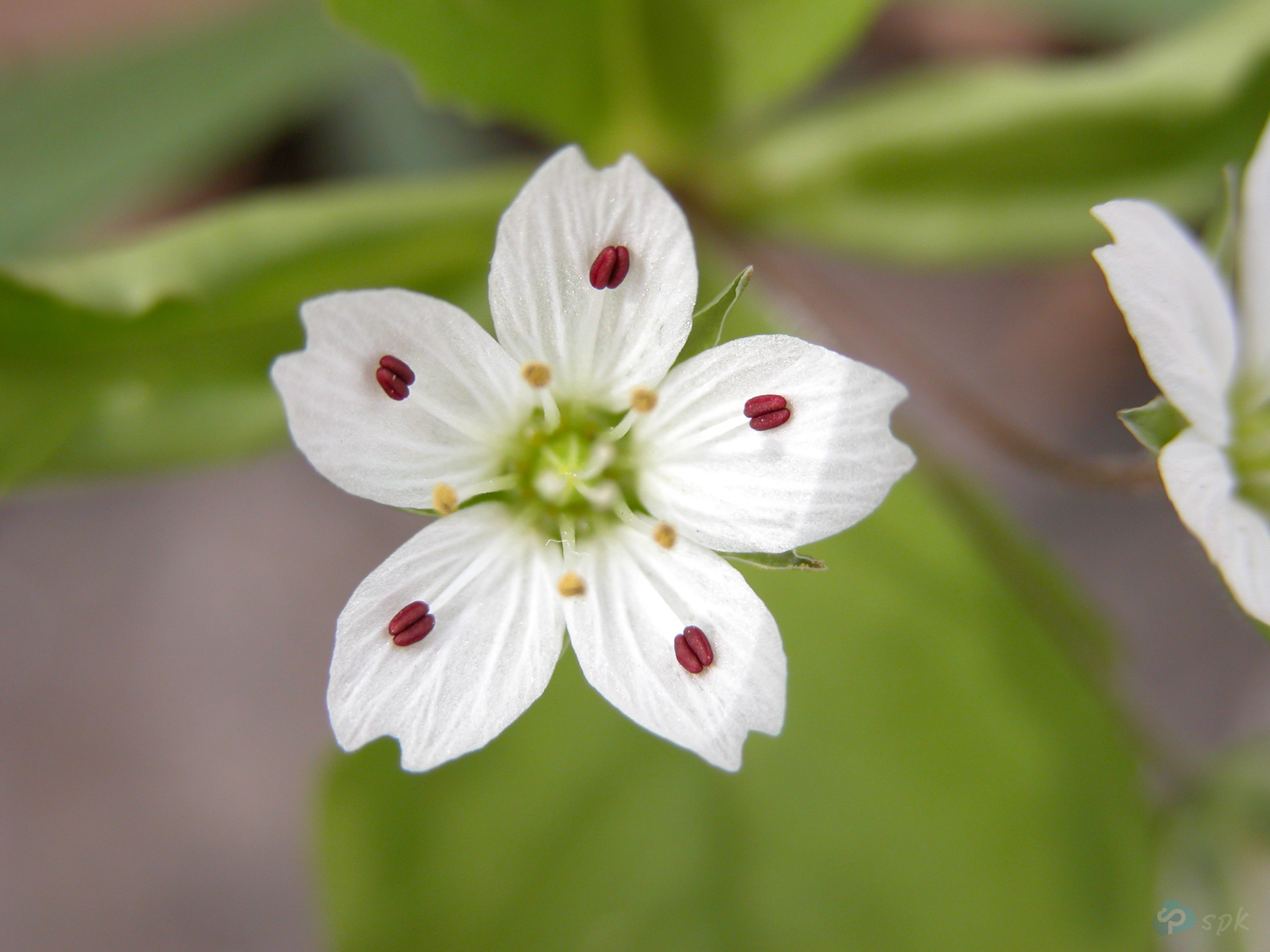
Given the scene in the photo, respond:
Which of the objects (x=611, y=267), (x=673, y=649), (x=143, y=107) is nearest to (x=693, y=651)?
(x=673, y=649)

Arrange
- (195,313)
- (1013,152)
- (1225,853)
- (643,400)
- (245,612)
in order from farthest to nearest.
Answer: (245,612), (1013,152), (1225,853), (195,313), (643,400)

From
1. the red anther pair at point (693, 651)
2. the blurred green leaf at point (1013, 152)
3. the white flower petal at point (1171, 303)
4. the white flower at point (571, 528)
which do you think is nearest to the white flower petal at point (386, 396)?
the white flower at point (571, 528)

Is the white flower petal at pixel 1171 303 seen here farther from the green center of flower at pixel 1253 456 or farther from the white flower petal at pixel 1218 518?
the green center of flower at pixel 1253 456

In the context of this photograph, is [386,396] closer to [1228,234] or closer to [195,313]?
[195,313]

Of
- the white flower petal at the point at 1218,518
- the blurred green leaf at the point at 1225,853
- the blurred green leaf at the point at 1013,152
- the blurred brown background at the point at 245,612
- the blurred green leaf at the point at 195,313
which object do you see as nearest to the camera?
the white flower petal at the point at 1218,518

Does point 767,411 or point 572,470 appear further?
point 572,470

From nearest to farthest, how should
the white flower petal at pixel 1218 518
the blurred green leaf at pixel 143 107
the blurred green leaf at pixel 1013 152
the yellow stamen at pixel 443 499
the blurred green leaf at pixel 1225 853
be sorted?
the white flower petal at pixel 1218 518, the yellow stamen at pixel 443 499, the blurred green leaf at pixel 1225 853, the blurred green leaf at pixel 1013 152, the blurred green leaf at pixel 143 107

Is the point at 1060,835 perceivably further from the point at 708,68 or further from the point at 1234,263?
the point at 708,68
